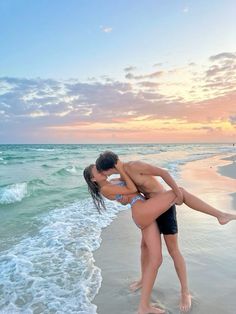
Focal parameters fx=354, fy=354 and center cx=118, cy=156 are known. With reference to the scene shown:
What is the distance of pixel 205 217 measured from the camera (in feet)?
25.7

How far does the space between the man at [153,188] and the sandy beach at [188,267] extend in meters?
0.24

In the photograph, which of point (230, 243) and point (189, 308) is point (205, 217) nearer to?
point (230, 243)

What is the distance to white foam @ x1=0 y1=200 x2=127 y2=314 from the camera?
4188 mm

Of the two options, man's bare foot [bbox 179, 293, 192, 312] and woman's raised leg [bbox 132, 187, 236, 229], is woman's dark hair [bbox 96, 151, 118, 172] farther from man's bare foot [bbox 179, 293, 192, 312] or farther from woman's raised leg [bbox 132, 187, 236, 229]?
man's bare foot [bbox 179, 293, 192, 312]

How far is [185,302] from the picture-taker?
12.8 ft

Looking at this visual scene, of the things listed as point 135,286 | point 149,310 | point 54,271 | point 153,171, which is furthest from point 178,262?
point 54,271

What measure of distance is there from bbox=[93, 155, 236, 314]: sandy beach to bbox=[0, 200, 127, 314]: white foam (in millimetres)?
205

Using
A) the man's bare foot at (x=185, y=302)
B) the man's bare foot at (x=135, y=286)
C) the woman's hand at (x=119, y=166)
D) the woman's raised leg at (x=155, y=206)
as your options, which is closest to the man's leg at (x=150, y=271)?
the woman's raised leg at (x=155, y=206)

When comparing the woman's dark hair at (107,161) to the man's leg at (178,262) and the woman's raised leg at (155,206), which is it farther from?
the man's leg at (178,262)

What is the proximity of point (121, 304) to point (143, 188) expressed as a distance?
1359 millimetres

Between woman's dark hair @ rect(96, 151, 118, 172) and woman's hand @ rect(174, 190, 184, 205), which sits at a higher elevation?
woman's dark hair @ rect(96, 151, 118, 172)

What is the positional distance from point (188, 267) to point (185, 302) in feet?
3.58

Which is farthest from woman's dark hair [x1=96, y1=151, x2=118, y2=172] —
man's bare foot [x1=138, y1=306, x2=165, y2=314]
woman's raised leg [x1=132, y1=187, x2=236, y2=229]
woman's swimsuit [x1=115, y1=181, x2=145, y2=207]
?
man's bare foot [x1=138, y1=306, x2=165, y2=314]

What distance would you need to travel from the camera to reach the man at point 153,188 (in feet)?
12.1
